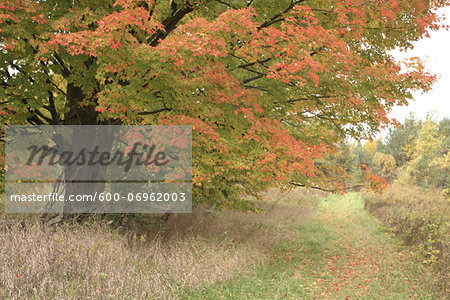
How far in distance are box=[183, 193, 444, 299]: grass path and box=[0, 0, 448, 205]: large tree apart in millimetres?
2387

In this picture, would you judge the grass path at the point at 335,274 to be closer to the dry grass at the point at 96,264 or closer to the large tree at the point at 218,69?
the dry grass at the point at 96,264

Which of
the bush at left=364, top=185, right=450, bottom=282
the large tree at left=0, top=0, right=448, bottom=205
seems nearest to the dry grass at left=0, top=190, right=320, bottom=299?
the large tree at left=0, top=0, right=448, bottom=205

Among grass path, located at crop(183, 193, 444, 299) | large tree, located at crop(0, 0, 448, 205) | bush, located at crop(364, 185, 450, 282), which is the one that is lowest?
grass path, located at crop(183, 193, 444, 299)

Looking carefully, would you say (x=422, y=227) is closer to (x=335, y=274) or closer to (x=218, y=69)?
(x=335, y=274)

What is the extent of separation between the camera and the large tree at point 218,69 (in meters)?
6.42

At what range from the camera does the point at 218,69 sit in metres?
7.12

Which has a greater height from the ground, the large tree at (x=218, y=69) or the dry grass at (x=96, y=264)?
the large tree at (x=218, y=69)

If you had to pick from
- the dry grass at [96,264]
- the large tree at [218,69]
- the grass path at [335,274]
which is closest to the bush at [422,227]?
the grass path at [335,274]

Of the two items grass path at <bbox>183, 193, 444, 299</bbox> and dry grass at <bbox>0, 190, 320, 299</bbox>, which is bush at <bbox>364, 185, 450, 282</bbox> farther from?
dry grass at <bbox>0, 190, 320, 299</bbox>

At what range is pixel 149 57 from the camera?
6141mm

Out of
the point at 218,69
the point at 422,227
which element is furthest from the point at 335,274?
the point at 218,69

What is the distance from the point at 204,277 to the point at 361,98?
579 centimetres

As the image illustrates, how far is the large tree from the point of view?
6418 mm

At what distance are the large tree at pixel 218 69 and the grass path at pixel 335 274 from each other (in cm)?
239
